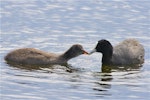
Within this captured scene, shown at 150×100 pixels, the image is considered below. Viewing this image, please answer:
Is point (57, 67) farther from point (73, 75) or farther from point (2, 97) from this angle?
point (2, 97)

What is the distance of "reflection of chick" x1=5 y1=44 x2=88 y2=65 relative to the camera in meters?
21.3

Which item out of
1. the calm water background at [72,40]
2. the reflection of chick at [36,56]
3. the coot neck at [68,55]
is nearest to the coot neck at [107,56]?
the calm water background at [72,40]

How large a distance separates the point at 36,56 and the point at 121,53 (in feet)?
8.38

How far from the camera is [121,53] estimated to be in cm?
2244

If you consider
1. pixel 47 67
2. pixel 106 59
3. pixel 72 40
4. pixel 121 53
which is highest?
pixel 72 40

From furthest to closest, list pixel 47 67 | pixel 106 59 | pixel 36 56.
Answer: pixel 106 59, pixel 36 56, pixel 47 67

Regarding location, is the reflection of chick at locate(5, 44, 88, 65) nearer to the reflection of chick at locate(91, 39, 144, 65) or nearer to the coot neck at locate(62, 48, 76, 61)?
the coot neck at locate(62, 48, 76, 61)

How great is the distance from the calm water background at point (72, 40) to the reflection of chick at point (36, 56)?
0.24 m

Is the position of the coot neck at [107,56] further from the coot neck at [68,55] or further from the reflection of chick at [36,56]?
the coot neck at [68,55]

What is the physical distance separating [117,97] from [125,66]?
13.2 ft

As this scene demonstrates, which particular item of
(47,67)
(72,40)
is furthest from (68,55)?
(72,40)

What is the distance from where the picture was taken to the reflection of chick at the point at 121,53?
2197 centimetres

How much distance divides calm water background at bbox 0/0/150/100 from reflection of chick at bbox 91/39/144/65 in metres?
0.25

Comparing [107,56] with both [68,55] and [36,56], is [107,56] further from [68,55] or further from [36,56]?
[36,56]
